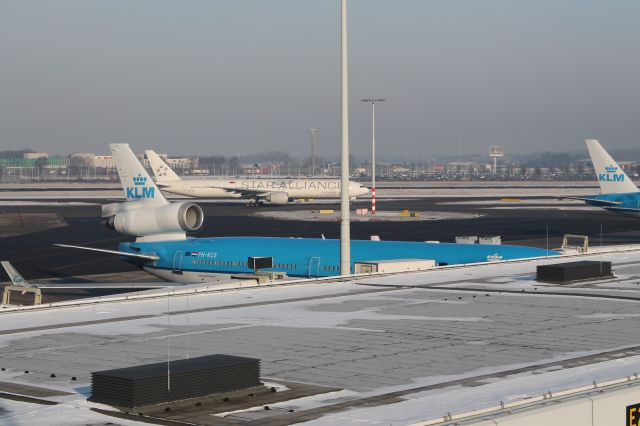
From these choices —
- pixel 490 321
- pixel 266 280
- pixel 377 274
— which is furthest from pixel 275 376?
pixel 377 274

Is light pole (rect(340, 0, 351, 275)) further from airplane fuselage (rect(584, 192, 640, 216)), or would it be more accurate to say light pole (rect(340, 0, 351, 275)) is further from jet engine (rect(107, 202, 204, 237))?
airplane fuselage (rect(584, 192, 640, 216))

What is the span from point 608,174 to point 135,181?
6041 centimetres

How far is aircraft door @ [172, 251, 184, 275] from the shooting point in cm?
6266

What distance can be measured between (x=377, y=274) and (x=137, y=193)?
→ 951 inches

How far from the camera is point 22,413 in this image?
68.2ft

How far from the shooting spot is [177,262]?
2474 inches

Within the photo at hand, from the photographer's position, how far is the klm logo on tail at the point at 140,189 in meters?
67.9

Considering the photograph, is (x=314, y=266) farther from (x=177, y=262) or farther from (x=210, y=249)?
(x=177, y=262)

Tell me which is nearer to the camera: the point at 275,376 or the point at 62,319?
the point at 275,376

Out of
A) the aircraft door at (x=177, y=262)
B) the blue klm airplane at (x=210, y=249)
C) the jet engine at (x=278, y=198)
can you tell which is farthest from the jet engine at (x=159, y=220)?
the jet engine at (x=278, y=198)

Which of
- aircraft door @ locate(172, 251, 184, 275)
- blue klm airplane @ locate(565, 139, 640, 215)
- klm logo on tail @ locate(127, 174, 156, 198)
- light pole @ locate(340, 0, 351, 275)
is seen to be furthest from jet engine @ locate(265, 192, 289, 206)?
light pole @ locate(340, 0, 351, 275)

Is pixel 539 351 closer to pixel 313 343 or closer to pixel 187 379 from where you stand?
pixel 313 343

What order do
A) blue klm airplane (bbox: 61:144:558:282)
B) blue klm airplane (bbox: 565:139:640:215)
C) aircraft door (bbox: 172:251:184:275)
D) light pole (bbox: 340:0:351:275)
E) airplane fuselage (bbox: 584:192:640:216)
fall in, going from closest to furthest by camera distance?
light pole (bbox: 340:0:351:275) → blue klm airplane (bbox: 61:144:558:282) → aircraft door (bbox: 172:251:184:275) → airplane fuselage (bbox: 584:192:640:216) → blue klm airplane (bbox: 565:139:640:215)

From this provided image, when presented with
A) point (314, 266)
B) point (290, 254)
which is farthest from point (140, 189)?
point (314, 266)
